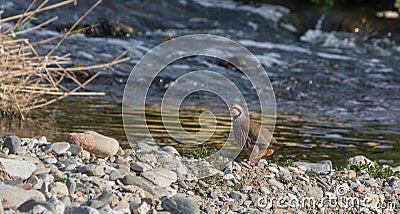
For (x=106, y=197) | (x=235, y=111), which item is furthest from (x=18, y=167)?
(x=235, y=111)

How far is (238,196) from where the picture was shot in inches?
192

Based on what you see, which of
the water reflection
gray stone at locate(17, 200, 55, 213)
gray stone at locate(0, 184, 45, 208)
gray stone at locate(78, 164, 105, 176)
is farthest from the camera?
the water reflection

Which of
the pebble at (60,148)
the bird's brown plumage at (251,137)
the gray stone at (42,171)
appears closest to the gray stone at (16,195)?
the gray stone at (42,171)

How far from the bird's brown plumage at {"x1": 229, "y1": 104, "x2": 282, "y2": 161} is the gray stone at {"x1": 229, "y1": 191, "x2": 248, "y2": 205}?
83 cm

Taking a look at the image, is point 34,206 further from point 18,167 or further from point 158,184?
point 158,184

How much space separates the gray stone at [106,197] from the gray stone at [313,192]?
151cm

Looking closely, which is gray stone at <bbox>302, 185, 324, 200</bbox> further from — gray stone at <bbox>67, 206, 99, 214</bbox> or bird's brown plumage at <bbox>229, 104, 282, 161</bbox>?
gray stone at <bbox>67, 206, 99, 214</bbox>

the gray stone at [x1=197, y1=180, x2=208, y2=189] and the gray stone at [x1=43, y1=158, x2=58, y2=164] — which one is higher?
the gray stone at [x1=43, y1=158, x2=58, y2=164]

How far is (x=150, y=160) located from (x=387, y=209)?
5.36ft

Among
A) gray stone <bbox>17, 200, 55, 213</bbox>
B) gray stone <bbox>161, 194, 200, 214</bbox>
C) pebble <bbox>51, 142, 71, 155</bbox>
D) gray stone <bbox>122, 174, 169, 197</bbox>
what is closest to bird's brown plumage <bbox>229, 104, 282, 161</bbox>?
gray stone <bbox>122, 174, 169, 197</bbox>

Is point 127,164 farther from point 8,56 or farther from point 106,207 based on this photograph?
point 8,56

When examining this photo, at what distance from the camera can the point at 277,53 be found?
45.4ft

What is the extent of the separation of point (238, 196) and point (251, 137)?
99 centimetres

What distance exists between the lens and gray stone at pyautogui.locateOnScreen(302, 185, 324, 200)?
5.21m
